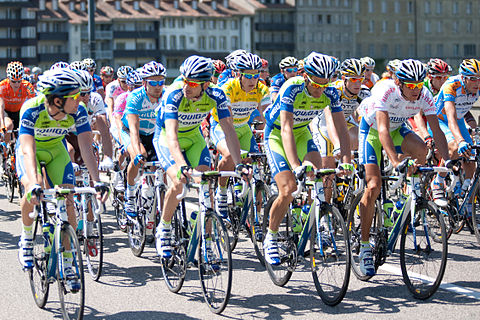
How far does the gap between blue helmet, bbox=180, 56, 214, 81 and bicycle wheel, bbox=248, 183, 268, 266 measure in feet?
5.72

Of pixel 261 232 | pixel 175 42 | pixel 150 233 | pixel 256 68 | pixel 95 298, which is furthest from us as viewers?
pixel 175 42

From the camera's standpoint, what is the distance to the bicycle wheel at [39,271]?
7434 millimetres

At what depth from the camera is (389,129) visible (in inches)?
338

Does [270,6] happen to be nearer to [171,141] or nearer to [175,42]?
[175,42]

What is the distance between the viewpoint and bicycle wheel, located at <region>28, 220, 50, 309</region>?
7.43 meters

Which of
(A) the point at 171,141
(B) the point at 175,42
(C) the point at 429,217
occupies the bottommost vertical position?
(C) the point at 429,217

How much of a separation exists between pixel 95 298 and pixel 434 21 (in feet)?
442

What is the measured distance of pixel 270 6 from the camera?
131 metres

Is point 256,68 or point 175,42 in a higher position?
point 175,42

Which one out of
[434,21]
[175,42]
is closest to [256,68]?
[175,42]

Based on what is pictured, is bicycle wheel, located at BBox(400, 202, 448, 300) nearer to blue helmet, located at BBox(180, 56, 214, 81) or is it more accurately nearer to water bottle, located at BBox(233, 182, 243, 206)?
blue helmet, located at BBox(180, 56, 214, 81)

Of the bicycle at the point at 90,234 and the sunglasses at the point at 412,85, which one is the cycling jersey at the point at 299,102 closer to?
the sunglasses at the point at 412,85

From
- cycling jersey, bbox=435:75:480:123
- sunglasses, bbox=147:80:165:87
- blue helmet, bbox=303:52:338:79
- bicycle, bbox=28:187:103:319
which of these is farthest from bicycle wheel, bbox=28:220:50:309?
cycling jersey, bbox=435:75:480:123

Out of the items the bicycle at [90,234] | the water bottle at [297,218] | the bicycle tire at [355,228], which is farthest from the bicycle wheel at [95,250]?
the bicycle tire at [355,228]
